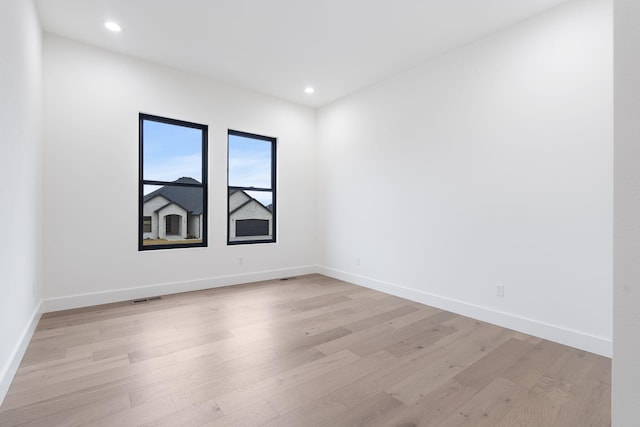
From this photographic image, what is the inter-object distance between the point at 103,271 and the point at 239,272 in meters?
1.70

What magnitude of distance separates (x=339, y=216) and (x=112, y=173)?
316cm

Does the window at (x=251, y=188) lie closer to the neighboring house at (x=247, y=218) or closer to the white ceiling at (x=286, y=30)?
the neighboring house at (x=247, y=218)

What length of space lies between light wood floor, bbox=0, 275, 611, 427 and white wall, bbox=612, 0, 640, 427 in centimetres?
119

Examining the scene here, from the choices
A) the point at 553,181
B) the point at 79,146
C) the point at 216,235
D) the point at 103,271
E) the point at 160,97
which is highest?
the point at 160,97

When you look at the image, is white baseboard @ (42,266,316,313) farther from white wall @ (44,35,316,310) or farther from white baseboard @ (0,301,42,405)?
white baseboard @ (0,301,42,405)

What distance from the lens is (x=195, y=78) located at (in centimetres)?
423

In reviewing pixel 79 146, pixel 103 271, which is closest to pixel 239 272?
pixel 103 271

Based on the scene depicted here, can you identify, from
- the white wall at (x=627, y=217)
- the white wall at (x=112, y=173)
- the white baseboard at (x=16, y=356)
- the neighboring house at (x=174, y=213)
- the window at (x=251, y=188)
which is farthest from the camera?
the window at (x=251, y=188)

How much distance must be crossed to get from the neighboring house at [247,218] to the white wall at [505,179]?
5.39 feet

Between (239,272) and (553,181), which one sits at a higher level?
(553,181)

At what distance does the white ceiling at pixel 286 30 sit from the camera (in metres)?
2.80

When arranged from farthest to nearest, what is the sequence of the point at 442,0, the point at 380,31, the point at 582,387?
the point at 380,31
the point at 442,0
the point at 582,387

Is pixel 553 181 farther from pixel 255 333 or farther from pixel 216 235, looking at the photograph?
pixel 216 235

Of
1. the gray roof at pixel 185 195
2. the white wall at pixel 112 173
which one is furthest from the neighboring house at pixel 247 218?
the gray roof at pixel 185 195
